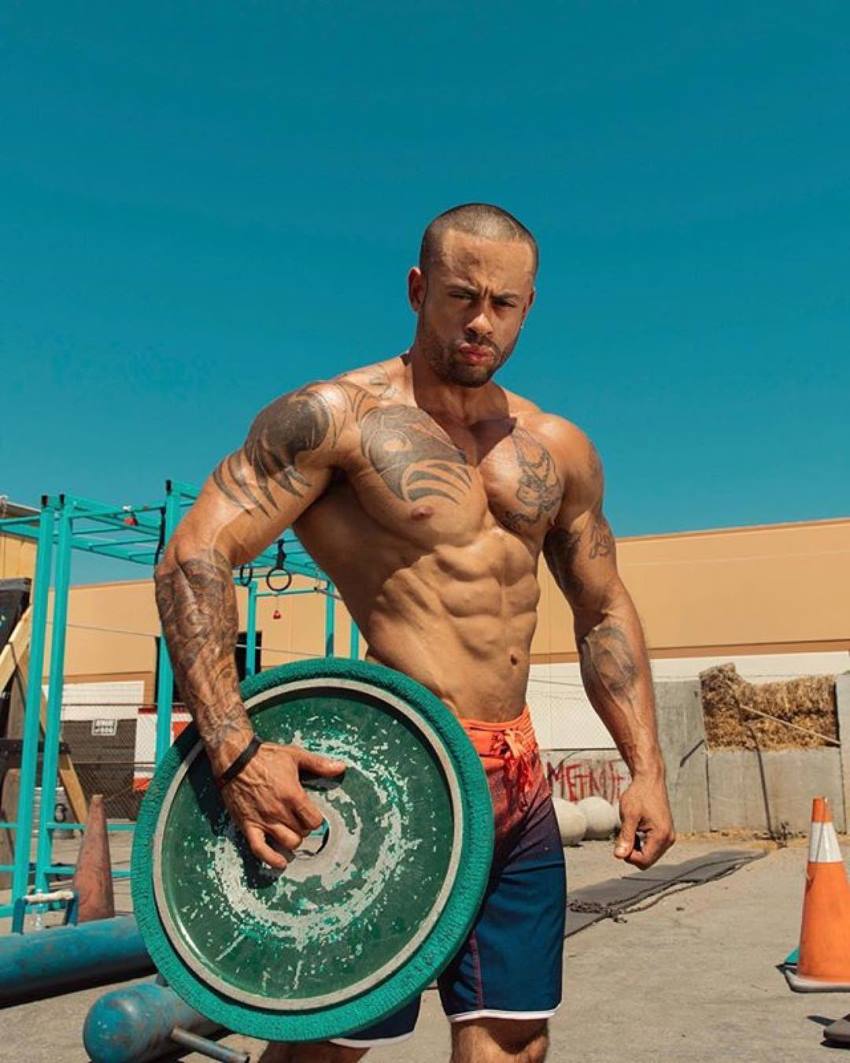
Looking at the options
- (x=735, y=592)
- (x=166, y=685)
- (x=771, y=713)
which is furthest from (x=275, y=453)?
(x=735, y=592)

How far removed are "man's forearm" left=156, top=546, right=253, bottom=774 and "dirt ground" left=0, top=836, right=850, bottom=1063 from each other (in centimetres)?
269

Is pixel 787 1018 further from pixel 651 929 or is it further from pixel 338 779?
pixel 338 779

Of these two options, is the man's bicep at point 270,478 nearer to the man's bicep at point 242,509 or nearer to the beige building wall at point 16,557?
the man's bicep at point 242,509

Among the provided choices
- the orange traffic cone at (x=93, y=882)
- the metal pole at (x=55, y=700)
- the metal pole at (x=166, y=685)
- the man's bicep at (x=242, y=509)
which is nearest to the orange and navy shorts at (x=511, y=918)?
the man's bicep at (x=242, y=509)

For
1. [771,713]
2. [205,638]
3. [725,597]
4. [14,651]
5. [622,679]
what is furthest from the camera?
[725,597]

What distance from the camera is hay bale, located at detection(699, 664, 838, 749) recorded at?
1362 centimetres

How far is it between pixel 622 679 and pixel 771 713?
39.1ft

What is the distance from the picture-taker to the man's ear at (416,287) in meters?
2.49

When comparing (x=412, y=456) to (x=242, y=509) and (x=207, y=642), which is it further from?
(x=207, y=642)

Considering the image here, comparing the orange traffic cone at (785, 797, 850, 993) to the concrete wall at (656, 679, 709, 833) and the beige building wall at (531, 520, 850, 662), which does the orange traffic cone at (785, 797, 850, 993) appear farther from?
the beige building wall at (531, 520, 850, 662)

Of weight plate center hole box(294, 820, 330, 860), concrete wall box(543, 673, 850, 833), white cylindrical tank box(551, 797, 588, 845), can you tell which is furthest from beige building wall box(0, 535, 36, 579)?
weight plate center hole box(294, 820, 330, 860)

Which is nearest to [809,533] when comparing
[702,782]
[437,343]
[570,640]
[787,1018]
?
[570,640]

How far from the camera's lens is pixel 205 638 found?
6.92ft

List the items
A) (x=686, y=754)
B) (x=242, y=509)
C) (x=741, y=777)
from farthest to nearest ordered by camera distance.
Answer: (x=686, y=754) → (x=741, y=777) → (x=242, y=509)
